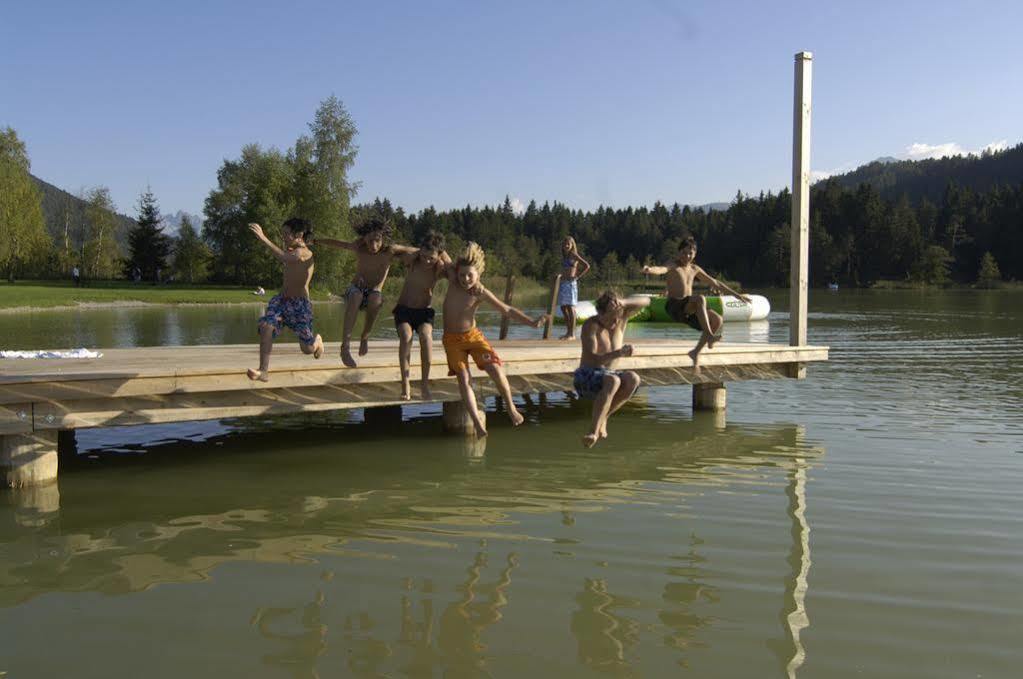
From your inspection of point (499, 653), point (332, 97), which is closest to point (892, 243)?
point (332, 97)

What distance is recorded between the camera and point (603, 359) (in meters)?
8.34

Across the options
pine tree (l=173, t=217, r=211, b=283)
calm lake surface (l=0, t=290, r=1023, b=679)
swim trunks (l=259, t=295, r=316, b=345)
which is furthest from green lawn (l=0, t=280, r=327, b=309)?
swim trunks (l=259, t=295, r=316, b=345)

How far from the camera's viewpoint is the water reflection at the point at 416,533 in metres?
5.68

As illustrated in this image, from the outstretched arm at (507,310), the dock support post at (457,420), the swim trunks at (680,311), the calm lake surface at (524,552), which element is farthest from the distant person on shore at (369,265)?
the swim trunks at (680,311)

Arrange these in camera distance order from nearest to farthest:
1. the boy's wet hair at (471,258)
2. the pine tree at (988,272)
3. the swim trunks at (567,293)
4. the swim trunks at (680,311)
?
the boy's wet hair at (471,258), the swim trunks at (680,311), the swim trunks at (567,293), the pine tree at (988,272)

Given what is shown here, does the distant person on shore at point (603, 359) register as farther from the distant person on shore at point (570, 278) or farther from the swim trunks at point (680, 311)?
the distant person on shore at point (570, 278)

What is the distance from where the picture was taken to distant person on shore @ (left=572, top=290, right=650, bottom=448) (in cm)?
823

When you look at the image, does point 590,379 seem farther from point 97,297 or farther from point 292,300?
point 97,297

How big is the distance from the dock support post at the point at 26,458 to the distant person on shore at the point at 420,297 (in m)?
3.78

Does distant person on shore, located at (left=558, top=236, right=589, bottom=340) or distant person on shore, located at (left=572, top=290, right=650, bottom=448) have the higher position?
distant person on shore, located at (left=558, top=236, right=589, bottom=340)

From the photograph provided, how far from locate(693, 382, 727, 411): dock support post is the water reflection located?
5.73 feet

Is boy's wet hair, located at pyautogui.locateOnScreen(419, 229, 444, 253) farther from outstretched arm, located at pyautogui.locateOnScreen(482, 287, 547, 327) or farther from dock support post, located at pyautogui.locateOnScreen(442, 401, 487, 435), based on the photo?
dock support post, located at pyautogui.locateOnScreen(442, 401, 487, 435)

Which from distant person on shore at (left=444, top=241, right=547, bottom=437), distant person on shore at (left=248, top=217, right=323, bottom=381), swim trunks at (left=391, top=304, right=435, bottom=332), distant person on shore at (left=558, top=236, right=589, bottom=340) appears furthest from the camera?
distant person on shore at (left=558, top=236, right=589, bottom=340)

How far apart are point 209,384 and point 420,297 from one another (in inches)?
98.2
